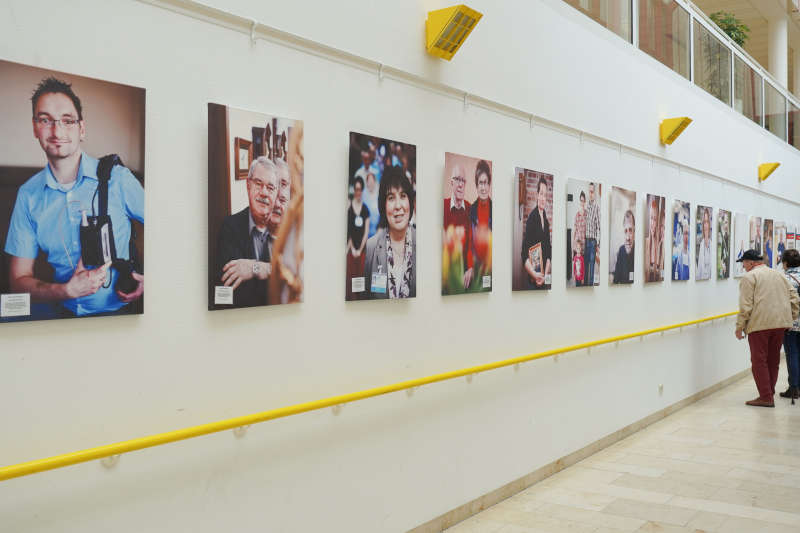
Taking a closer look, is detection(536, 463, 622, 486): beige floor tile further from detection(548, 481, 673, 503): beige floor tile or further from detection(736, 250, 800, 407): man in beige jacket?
detection(736, 250, 800, 407): man in beige jacket

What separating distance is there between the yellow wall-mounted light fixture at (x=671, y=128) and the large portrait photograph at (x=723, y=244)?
2.93 meters

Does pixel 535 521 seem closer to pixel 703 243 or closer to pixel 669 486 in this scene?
pixel 669 486

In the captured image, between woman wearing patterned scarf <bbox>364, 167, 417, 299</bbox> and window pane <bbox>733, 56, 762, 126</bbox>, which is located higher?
window pane <bbox>733, 56, 762, 126</bbox>

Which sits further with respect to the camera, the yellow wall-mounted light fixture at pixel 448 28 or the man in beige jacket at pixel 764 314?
the man in beige jacket at pixel 764 314

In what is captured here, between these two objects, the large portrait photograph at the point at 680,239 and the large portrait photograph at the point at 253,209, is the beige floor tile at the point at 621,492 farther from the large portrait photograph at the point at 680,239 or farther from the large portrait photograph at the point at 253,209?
the large portrait photograph at the point at 680,239

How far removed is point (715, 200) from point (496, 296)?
700 cm

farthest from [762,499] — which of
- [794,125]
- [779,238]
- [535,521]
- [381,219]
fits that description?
[794,125]

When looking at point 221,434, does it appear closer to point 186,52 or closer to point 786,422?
point 186,52

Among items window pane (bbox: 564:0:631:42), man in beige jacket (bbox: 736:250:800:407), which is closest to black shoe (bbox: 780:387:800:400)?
man in beige jacket (bbox: 736:250:800:407)

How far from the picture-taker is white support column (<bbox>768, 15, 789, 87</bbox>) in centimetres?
1884

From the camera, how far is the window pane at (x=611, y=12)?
7789 mm

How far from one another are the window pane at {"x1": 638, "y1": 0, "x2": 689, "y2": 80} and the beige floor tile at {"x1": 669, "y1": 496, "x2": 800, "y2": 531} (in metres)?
5.44

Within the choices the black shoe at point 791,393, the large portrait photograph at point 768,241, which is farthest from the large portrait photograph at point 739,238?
the black shoe at point 791,393

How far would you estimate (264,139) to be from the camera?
4129 millimetres
